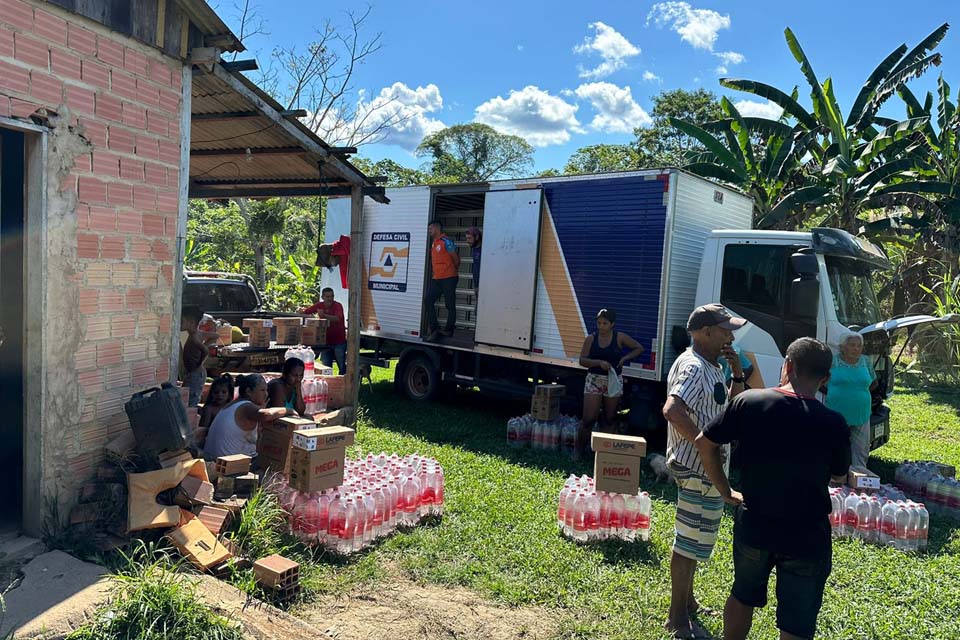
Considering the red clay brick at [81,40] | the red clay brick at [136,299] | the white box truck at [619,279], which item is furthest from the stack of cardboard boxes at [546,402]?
the red clay brick at [81,40]

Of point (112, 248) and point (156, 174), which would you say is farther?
point (156, 174)

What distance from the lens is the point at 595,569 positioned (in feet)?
15.7

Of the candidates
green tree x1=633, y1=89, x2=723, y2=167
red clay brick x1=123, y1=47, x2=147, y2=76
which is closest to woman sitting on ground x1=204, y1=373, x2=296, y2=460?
red clay brick x1=123, y1=47, x2=147, y2=76

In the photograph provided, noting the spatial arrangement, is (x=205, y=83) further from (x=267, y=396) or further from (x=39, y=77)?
(x=267, y=396)

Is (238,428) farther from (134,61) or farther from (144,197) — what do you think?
(134,61)

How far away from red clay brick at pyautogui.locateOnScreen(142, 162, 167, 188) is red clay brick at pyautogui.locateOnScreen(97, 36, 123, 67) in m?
0.70

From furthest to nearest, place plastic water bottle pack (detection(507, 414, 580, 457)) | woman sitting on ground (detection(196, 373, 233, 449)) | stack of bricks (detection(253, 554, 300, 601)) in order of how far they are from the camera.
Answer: plastic water bottle pack (detection(507, 414, 580, 457)), woman sitting on ground (detection(196, 373, 233, 449)), stack of bricks (detection(253, 554, 300, 601))

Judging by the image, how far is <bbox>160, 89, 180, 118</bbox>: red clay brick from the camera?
5035 mm

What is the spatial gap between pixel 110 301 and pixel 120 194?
2.46ft

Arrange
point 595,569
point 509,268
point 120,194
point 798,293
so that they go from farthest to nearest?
point 509,268, point 798,293, point 595,569, point 120,194

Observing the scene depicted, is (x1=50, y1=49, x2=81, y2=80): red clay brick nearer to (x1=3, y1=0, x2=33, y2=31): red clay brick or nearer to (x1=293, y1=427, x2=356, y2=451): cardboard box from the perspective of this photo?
(x1=3, y1=0, x2=33, y2=31): red clay brick

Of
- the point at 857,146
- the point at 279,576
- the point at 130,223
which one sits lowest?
the point at 279,576

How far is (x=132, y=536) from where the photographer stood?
14.0 feet

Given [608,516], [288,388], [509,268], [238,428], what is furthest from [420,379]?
[608,516]
